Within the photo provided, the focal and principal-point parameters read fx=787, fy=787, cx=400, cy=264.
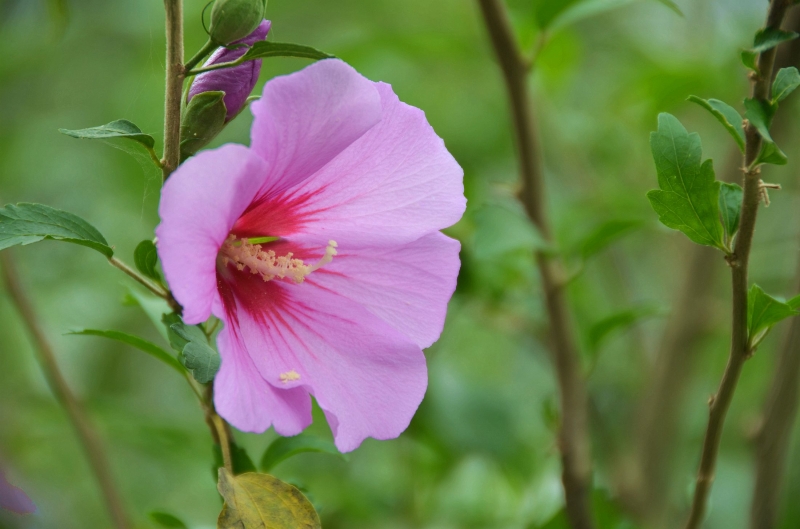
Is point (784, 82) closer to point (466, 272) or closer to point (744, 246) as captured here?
point (744, 246)

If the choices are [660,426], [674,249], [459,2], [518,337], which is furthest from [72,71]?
[660,426]

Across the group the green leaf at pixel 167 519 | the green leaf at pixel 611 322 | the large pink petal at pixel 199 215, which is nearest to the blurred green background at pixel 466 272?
the green leaf at pixel 611 322

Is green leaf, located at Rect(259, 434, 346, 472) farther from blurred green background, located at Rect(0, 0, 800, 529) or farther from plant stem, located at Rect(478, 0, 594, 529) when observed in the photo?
plant stem, located at Rect(478, 0, 594, 529)

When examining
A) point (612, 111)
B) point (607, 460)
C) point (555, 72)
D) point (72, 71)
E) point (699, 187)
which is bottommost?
point (607, 460)

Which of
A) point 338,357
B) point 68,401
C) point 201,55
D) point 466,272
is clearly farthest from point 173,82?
point 466,272

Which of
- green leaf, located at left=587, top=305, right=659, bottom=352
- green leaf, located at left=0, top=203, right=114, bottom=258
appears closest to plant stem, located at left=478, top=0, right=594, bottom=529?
green leaf, located at left=587, top=305, right=659, bottom=352

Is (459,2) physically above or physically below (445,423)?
above

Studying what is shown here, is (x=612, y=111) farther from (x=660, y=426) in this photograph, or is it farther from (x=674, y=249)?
(x=660, y=426)
